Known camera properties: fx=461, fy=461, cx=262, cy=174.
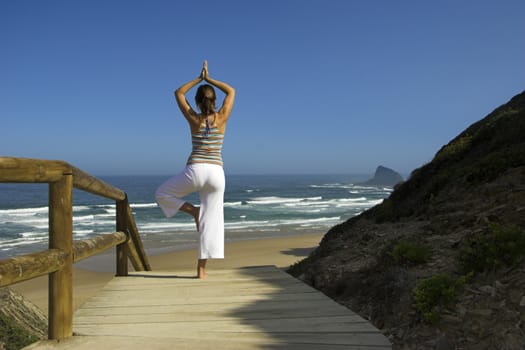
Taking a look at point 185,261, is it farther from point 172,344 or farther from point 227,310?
point 172,344

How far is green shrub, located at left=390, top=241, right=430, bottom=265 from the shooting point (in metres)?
4.56

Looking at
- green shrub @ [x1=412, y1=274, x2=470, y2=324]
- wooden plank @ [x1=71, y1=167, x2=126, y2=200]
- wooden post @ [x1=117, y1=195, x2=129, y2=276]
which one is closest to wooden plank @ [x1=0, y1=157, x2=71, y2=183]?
wooden plank @ [x1=71, y1=167, x2=126, y2=200]

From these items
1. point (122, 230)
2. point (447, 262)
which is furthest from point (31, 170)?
point (447, 262)

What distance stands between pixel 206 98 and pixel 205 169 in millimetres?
668

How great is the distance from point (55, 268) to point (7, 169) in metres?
0.78

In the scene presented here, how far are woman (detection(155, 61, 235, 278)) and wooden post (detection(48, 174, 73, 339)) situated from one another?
153 cm

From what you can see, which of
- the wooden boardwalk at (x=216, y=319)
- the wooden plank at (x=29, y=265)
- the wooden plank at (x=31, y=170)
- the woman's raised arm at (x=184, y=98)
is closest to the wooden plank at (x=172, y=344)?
the wooden boardwalk at (x=216, y=319)

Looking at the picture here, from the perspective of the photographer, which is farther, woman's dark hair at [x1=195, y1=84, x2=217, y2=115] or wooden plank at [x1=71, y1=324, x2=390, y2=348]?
woman's dark hair at [x1=195, y1=84, x2=217, y2=115]

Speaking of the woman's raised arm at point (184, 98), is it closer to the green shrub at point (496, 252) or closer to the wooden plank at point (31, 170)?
the wooden plank at point (31, 170)

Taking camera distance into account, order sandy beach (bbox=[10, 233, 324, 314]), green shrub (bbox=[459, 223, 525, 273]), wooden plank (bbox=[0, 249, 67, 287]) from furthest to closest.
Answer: sandy beach (bbox=[10, 233, 324, 314])
green shrub (bbox=[459, 223, 525, 273])
wooden plank (bbox=[0, 249, 67, 287])

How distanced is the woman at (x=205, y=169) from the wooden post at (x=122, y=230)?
88 centimetres

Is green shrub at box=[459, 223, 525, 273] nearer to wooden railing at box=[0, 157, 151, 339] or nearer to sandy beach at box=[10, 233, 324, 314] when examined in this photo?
wooden railing at box=[0, 157, 151, 339]

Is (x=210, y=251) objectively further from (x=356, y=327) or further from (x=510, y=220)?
(x=510, y=220)

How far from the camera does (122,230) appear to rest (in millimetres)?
5195
